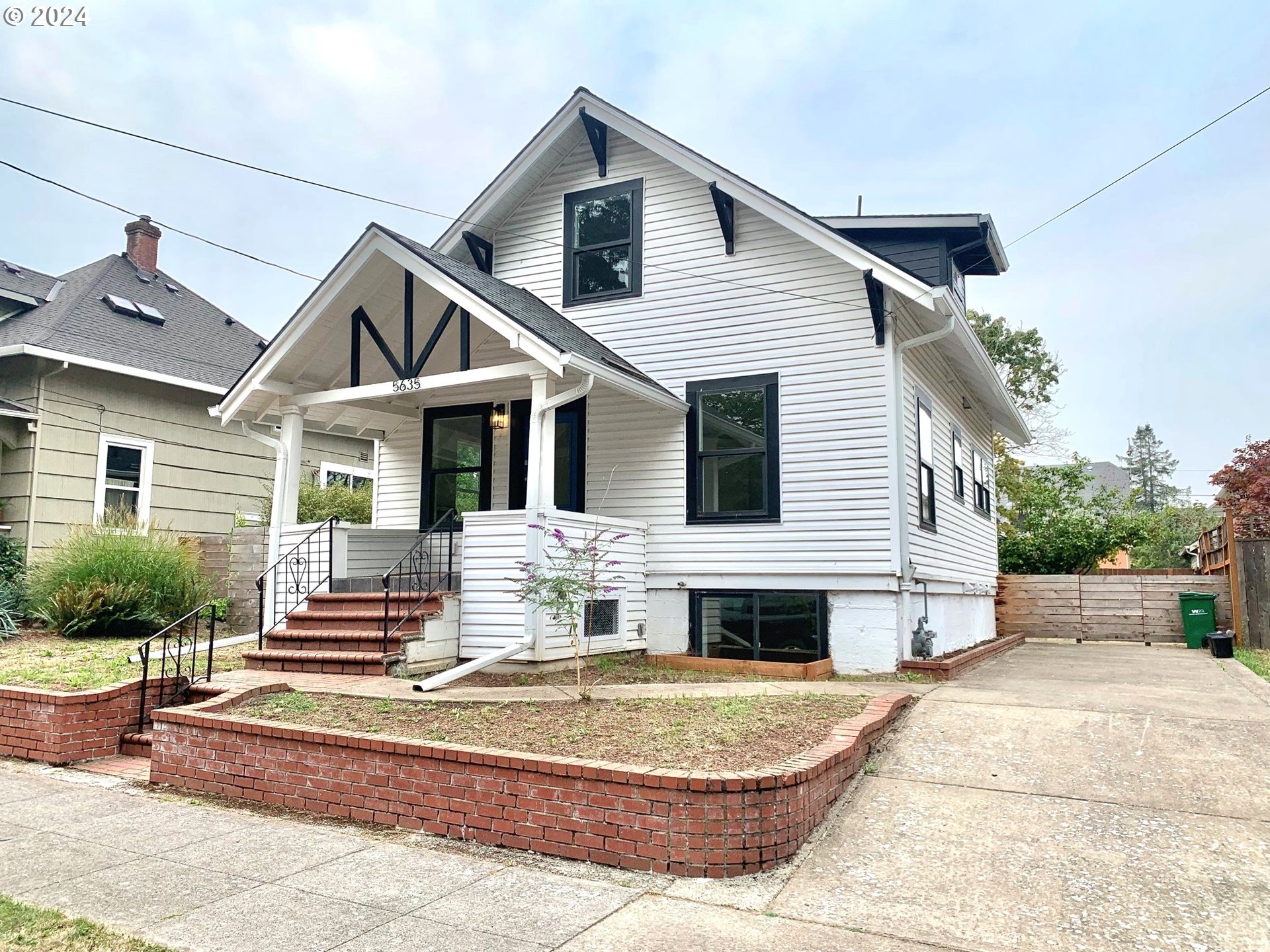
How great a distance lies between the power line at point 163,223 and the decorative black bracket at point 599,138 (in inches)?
162

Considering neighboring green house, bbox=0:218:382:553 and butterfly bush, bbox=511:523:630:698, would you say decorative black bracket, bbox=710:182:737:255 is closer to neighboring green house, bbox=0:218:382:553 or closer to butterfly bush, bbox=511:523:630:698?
butterfly bush, bbox=511:523:630:698

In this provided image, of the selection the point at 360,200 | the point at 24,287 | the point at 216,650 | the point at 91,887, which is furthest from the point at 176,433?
the point at 91,887

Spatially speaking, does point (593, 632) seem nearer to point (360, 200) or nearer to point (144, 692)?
point (144, 692)

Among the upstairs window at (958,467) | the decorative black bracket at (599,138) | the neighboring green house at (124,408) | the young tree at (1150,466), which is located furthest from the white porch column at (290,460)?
the young tree at (1150,466)

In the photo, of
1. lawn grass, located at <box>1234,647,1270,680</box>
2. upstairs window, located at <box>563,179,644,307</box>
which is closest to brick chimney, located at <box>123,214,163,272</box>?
upstairs window, located at <box>563,179,644,307</box>

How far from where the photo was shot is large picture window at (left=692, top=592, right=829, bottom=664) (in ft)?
34.1

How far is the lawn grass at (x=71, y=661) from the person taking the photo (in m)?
8.15

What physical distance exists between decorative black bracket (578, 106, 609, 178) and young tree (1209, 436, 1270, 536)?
2193 cm

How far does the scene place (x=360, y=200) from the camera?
13.8 meters

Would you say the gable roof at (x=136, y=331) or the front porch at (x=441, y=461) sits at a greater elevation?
the gable roof at (x=136, y=331)

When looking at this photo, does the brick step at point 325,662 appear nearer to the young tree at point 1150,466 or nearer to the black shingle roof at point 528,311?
the black shingle roof at point 528,311

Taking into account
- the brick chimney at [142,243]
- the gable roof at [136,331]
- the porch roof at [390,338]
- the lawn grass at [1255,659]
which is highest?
the brick chimney at [142,243]

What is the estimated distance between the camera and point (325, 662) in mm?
8836

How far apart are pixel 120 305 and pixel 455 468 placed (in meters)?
8.72
